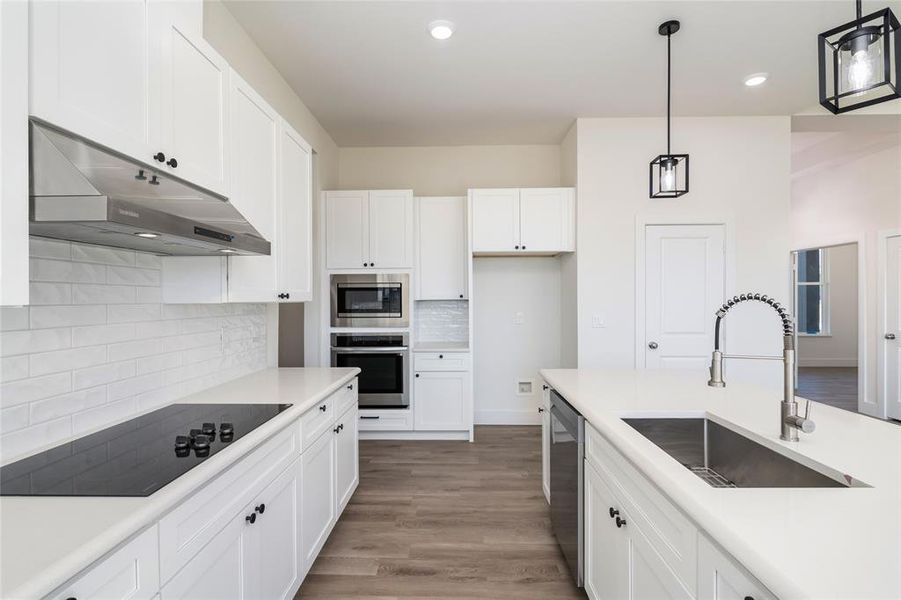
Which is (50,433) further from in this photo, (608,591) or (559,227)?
(559,227)

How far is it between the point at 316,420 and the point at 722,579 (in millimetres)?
1715

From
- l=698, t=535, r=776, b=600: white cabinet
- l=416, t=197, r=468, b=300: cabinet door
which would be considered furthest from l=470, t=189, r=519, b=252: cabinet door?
l=698, t=535, r=776, b=600: white cabinet

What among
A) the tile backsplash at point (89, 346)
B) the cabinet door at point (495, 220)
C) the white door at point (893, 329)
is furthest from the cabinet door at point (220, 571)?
the white door at point (893, 329)

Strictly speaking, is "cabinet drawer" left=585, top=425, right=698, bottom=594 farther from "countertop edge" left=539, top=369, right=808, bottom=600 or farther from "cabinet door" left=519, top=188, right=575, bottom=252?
"cabinet door" left=519, top=188, right=575, bottom=252

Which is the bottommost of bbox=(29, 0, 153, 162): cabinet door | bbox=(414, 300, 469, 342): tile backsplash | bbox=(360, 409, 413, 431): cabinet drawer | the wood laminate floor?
the wood laminate floor

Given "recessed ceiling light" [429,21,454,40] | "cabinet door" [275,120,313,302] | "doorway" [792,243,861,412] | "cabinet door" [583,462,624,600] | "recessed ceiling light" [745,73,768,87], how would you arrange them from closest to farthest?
"cabinet door" [583,462,624,600] < "cabinet door" [275,120,313,302] < "recessed ceiling light" [429,21,454,40] < "recessed ceiling light" [745,73,768,87] < "doorway" [792,243,861,412]

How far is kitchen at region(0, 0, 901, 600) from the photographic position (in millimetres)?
1005

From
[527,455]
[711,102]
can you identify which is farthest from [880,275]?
[527,455]

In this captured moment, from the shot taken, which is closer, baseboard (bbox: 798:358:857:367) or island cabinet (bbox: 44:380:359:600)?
island cabinet (bbox: 44:380:359:600)

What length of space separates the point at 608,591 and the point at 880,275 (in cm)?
539

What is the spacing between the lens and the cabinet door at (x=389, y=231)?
416 centimetres

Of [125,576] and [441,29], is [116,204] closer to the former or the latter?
[125,576]

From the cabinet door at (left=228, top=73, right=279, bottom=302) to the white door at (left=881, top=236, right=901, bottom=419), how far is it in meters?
6.11

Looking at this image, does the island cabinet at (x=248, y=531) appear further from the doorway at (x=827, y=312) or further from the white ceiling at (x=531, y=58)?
the doorway at (x=827, y=312)
